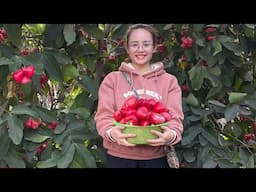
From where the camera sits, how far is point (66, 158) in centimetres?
168

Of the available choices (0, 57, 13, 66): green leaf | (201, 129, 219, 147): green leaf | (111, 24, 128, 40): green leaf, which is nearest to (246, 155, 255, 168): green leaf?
(201, 129, 219, 147): green leaf

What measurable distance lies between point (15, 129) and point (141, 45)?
0.46 metres

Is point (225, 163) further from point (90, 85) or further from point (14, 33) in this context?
point (14, 33)

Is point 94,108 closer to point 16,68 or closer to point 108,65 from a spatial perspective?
point 108,65

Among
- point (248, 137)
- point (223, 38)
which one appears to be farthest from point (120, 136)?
point (248, 137)

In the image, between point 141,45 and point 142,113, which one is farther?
point 141,45

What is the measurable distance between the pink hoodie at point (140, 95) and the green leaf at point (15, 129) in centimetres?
24

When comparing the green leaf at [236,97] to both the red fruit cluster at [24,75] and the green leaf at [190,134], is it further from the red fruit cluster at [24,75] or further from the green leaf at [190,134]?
the red fruit cluster at [24,75]

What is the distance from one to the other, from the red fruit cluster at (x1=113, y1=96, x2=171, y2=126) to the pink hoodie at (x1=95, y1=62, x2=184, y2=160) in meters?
0.08

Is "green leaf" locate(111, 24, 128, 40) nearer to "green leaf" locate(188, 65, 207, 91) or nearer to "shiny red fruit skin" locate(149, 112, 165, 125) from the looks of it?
"green leaf" locate(188, 65, 207, 91)

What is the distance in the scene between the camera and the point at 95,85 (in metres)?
2.01

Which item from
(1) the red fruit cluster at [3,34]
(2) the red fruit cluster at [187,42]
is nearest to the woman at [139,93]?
(2) the red fruit cluster at [187,42]
